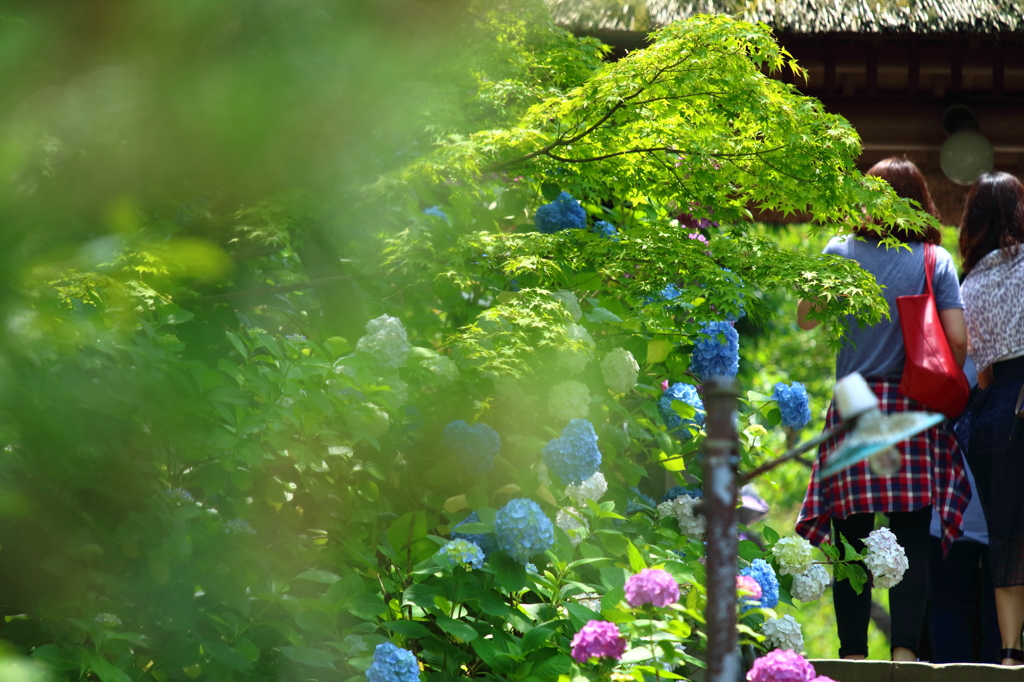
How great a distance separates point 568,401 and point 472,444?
261 mm

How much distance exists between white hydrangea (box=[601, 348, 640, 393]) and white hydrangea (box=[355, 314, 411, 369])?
0.56 meters

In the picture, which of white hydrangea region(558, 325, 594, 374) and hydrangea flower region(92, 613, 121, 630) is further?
white hydrangea region(558, 325, 594, 374)

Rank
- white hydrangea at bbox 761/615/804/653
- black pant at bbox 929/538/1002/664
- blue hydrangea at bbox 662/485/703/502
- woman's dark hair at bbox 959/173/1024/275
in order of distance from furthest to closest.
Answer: black pant at bbox 929/538/1002/664 < woman's dark hair at bbox 959/173/1024/275 < blue hydrangea at bbox 662/485/703/502 < white hydrangea at bbox 761/615/804/653

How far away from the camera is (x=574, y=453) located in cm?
211

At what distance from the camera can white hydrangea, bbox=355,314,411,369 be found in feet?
6.92

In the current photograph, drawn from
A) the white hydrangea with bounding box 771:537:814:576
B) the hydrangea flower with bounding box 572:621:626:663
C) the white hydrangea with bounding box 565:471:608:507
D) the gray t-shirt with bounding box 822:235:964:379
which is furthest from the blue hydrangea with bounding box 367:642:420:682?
the gray t-shirt with bounding box 822:235:964:379

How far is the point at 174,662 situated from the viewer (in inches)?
67.1

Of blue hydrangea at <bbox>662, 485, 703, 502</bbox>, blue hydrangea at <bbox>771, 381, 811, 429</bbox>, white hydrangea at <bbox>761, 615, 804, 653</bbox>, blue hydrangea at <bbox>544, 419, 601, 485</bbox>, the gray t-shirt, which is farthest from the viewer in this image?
the gray t-shirt

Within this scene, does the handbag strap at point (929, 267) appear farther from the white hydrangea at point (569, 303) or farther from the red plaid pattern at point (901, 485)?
the white hydrangea at point (569, 303)

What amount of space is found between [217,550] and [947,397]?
88.1 inches

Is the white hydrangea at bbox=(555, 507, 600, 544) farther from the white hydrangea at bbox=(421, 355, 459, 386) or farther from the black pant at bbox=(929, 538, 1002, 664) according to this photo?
the black pant at bbox=(929, 538, 1002, 664)

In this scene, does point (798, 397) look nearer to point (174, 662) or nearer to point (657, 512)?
point (657, 512)

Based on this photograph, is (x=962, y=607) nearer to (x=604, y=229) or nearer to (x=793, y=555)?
(x=793, y=555)

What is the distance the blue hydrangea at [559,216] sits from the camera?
295cm
